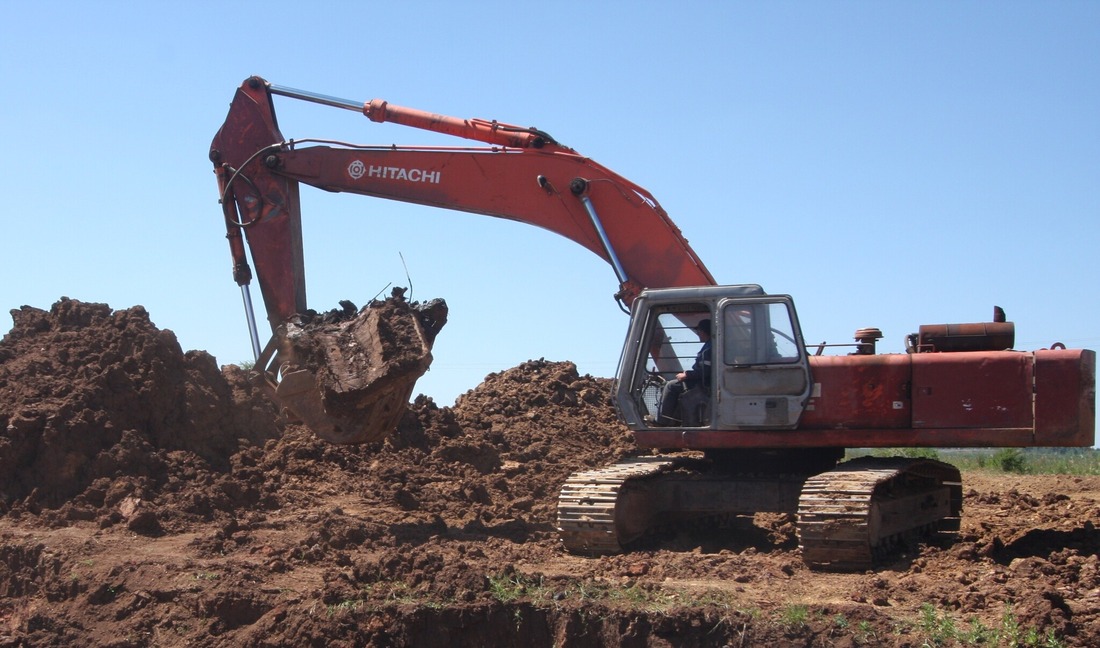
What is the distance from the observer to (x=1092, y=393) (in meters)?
8.98

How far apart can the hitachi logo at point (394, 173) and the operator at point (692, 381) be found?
3202 millimetres

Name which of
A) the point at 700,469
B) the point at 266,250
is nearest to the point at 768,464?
the point at 700,469

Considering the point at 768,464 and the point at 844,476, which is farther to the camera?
the point at 768,464

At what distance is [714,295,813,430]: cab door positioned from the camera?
9.50m

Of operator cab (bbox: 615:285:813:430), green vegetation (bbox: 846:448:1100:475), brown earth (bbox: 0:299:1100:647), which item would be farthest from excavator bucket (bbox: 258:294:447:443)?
green vegetation (bbox: 846:448:1100:475)

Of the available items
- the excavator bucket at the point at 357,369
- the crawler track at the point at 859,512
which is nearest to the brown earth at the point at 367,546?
the crawler track at the point at 859,512

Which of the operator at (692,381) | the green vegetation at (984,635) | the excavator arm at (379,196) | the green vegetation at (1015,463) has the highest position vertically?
the excavator arm at (379,196)

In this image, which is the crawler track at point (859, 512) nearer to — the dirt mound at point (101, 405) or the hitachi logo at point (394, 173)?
the hitachi logo at point (394, 173)

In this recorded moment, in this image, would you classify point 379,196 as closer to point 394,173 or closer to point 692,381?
point 394,173

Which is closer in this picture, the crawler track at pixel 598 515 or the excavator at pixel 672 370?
the excavator at pixel 672 370

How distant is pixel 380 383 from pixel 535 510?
2.46m

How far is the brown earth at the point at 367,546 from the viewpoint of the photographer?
7324mm

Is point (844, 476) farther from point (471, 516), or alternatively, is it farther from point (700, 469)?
point (471, 516)

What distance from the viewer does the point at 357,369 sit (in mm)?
10102
